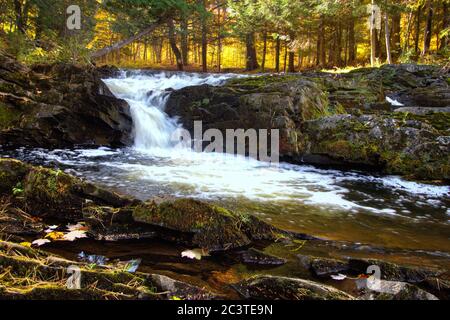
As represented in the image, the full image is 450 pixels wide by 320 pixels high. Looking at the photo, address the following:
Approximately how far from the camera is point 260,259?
3.82m

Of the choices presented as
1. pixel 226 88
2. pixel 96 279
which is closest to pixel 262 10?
pixel 226 88

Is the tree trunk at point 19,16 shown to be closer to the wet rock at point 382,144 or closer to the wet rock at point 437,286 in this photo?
the wet rock at point 382,144

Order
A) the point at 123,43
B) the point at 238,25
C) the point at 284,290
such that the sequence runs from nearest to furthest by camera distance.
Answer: the point at 284,290, the point at 123,43, the point at 238,25

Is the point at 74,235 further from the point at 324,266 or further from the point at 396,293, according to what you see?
the point at 396,293

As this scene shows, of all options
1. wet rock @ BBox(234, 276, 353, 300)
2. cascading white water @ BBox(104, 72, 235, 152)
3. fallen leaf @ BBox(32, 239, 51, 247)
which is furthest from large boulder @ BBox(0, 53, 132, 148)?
wet rock @ BBox(234, 276, 353, 300)

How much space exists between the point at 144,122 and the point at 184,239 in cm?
920

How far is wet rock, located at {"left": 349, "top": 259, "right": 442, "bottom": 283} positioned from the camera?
138 inches

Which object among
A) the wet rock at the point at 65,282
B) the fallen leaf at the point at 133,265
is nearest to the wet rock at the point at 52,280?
the wet rock at the point at 65,282

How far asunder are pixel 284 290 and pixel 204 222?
5.09 feet

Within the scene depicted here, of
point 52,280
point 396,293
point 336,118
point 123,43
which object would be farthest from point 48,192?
point 123,43

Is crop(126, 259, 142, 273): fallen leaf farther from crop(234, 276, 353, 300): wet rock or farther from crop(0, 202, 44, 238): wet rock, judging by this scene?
crop(0, 202, 44, 238): wet rock

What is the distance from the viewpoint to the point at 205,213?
4387mm

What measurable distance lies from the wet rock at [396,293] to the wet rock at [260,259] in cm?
97
